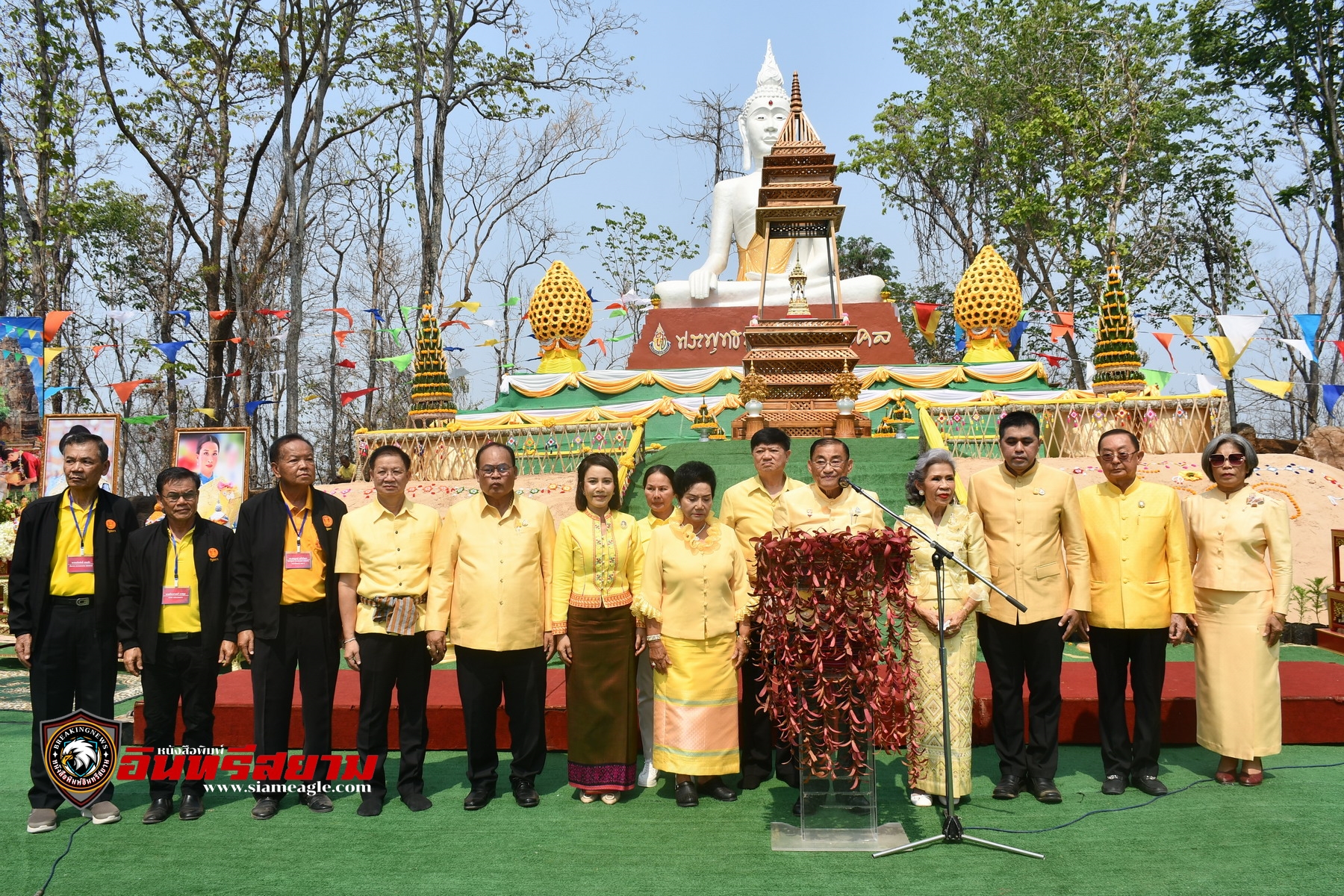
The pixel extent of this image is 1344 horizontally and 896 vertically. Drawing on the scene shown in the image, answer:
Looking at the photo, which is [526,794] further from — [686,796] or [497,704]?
[686,796]

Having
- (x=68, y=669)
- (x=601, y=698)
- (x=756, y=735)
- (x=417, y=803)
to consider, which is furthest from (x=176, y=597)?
(x=756, y=735)

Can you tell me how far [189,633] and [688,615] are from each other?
2044mm

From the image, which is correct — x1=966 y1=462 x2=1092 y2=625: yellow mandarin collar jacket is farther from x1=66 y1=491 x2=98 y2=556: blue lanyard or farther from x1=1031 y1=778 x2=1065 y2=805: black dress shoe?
x1=66 y1=491 x2=98 y2=556: blue lanyard

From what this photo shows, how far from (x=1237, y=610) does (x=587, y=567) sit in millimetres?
2796

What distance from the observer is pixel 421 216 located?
1666 centimetres

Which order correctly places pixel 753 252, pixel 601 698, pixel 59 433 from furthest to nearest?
pixel 753 252 → pixel 59 433 → pixel 601 698

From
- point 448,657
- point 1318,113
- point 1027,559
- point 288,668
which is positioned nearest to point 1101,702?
point 1027,559

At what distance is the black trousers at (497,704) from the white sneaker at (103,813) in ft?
4.57

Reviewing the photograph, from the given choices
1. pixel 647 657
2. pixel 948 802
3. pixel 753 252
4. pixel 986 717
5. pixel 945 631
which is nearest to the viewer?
pixel 948 802

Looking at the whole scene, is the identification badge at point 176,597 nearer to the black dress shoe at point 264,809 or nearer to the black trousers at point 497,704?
the black dress shoe at point 264,809

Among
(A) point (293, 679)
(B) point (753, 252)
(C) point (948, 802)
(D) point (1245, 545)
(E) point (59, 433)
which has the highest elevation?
(B) point (753, 252)

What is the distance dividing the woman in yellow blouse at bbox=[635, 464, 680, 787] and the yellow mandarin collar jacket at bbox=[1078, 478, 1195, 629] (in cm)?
180

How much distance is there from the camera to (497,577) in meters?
3.97

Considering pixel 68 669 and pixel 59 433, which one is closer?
pixel 68 669
